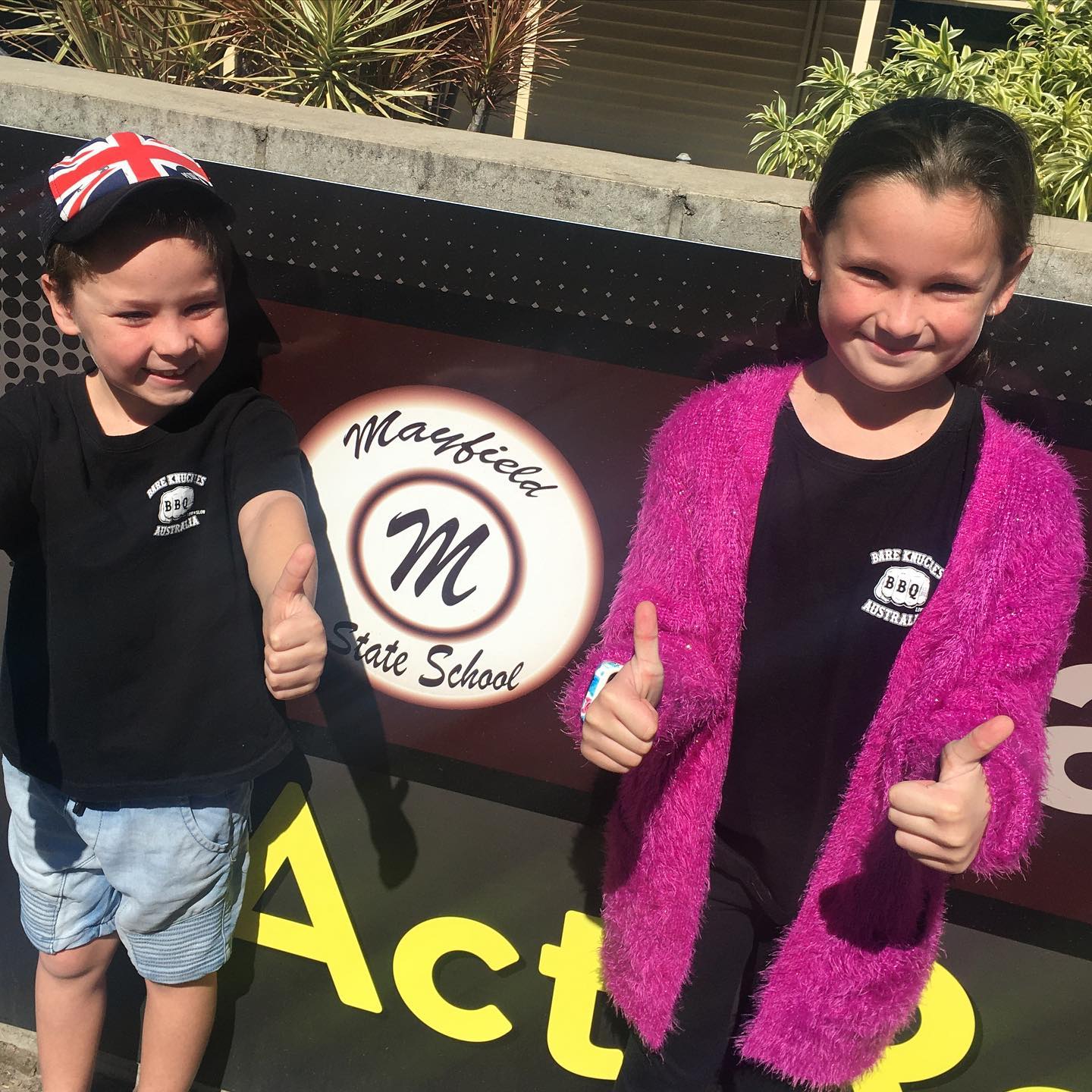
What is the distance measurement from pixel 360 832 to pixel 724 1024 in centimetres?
83

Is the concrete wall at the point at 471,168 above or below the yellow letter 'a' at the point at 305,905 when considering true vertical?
above

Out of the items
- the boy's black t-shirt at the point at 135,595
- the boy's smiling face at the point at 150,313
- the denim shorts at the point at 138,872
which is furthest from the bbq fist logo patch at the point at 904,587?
the denim shorts at the point at 138,872

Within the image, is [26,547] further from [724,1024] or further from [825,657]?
[724,1024]

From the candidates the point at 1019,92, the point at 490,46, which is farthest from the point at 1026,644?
the point at 490,46

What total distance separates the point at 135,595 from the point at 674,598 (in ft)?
3.12

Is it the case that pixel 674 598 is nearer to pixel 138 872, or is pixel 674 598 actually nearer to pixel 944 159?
pixel 944 159

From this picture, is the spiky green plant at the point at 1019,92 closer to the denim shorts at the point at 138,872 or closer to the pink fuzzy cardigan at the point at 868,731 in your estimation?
the pink fuzzy cardigan at the point at 868,731

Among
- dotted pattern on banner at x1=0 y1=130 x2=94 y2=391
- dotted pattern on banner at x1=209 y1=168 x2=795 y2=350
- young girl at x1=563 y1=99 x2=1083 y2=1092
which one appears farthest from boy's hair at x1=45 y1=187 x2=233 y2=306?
young girl at x1=563 y1=99 x2=1083 y2=1092

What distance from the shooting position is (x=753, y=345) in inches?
74.7

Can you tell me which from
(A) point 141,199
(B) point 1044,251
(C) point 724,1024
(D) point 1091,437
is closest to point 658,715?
(C) point 724,1024

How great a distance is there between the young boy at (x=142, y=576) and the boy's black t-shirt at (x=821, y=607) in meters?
0.74

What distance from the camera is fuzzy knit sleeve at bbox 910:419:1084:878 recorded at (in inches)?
63.7

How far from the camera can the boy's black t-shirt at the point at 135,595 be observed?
1902mm

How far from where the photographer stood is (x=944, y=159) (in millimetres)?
1482
